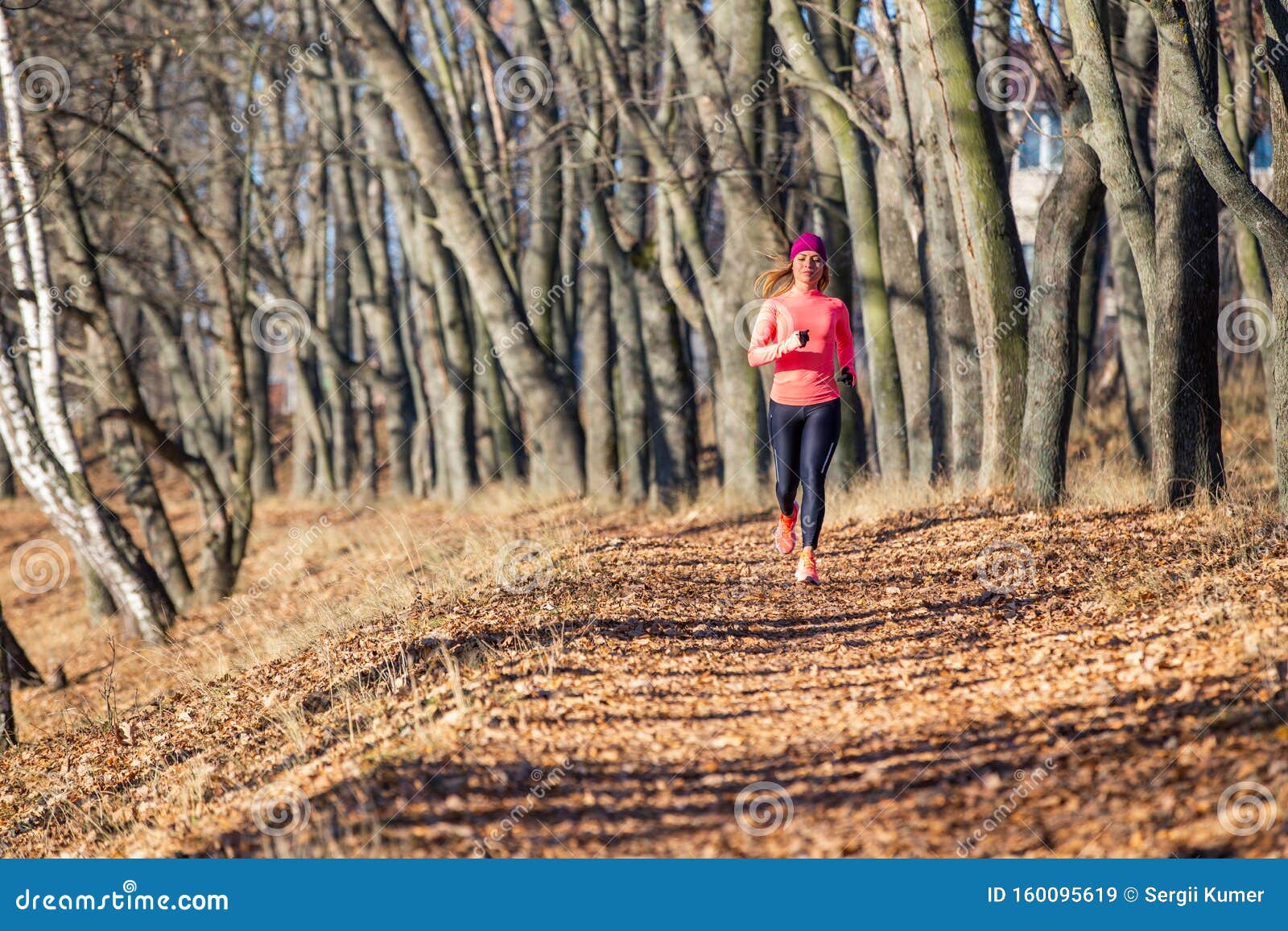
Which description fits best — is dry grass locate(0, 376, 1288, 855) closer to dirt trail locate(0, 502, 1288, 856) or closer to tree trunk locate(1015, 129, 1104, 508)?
dirt trail locate(0, 502, 1288, 856)

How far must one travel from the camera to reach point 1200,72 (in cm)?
764

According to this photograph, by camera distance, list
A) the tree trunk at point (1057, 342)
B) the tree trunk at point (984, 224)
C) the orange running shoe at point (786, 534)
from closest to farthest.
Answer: the orange running shoe at point (786, 534) → the tree trunk at point (1057, 342) → the tree trunk at point (984, 224)

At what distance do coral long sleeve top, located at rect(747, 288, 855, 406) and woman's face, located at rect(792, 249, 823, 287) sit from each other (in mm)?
85

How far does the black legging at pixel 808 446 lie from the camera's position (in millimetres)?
7949

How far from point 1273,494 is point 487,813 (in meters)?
6.95

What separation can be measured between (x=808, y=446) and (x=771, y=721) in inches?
109

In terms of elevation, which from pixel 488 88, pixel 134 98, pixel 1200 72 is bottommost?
pixel 1200 72

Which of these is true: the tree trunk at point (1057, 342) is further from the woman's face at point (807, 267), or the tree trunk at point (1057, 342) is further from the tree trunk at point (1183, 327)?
the woman's face at point (807, 267)

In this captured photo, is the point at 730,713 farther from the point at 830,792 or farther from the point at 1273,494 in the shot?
the point at 1273,494

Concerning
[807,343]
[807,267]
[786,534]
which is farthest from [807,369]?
[786,534]

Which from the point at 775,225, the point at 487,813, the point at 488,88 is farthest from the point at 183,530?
the point at 487,813

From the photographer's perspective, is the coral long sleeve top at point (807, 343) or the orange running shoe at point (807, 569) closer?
the coral long sleeve top at point (807, 343)

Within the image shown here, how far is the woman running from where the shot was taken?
26.0 ft

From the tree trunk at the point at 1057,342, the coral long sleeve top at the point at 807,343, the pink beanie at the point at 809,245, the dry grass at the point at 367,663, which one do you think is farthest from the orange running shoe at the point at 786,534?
the tree trunk at the point at 1057,342
